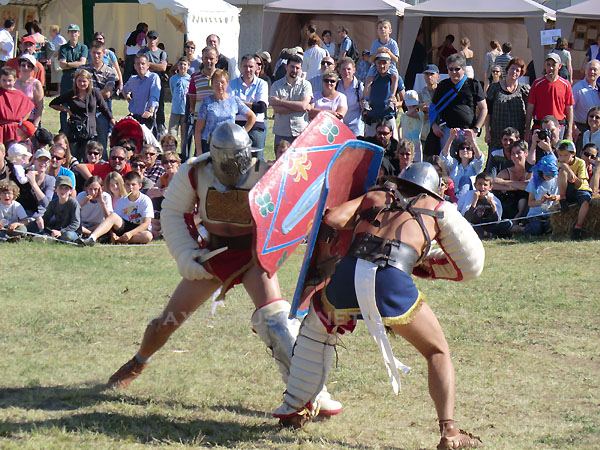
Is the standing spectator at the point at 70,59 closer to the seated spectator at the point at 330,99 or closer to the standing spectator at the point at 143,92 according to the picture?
the standing spectator at the point at 143,92

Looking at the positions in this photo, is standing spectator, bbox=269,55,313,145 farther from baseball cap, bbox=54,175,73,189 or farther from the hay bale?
the hay bale

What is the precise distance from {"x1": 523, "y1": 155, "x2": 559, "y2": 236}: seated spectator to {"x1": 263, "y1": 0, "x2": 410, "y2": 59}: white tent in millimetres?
8581

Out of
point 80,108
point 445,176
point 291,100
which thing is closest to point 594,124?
point 445,176

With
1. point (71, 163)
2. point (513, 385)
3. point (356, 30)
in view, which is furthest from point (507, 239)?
point (356, 30)

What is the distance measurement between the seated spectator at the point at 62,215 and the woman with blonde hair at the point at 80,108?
6.65 ft

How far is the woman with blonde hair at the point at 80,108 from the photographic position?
427 inches

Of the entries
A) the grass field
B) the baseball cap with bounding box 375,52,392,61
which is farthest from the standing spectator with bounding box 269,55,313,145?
the grass field

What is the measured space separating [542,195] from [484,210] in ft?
2.11

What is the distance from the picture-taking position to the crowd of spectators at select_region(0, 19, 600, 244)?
8969mm

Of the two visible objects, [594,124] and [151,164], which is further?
[594,124]

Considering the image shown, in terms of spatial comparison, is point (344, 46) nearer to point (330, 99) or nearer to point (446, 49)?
point (446, 49)

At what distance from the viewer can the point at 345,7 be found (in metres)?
17.5

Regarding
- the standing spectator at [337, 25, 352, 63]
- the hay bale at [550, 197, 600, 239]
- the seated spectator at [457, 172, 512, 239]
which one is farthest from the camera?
the standing spectator at [337, 25, 352, 63]

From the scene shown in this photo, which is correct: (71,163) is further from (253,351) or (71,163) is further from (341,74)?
(253,351)
